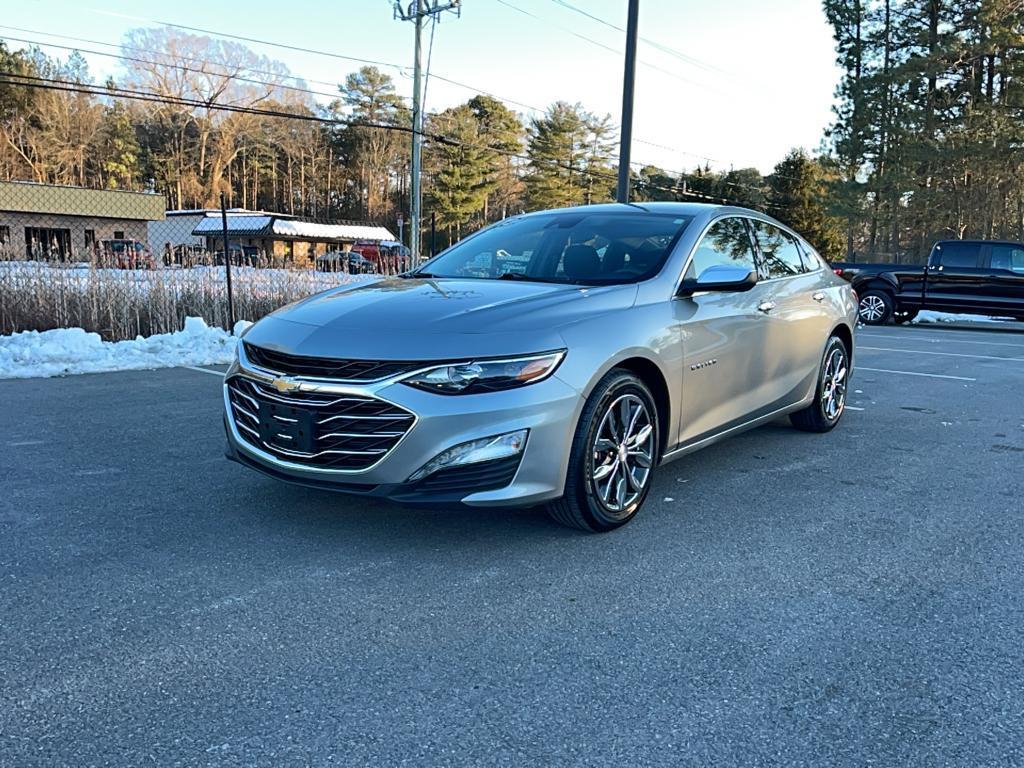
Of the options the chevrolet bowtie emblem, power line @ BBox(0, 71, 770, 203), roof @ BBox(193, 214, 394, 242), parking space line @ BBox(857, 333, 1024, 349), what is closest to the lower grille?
the chevrolet bowtie emblem

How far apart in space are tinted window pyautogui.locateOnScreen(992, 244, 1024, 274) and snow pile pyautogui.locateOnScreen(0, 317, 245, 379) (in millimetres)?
14635

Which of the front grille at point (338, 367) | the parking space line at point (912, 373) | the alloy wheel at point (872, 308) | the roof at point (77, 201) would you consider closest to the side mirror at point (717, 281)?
the front grille at point (338, 367)

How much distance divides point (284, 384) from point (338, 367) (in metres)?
0.29

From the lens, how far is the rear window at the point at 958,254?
16.3 meters

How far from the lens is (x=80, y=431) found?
5.63 m

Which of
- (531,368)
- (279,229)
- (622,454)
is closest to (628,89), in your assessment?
(622,454)

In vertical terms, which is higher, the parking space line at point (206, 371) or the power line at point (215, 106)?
the power line at point (215, 106)

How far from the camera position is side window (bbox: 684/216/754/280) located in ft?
14.6

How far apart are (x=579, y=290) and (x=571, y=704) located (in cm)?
211

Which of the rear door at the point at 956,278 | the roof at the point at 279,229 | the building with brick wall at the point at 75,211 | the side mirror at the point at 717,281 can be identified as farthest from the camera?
the roof at the point at 279,229

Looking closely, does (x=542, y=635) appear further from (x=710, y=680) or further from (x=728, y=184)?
(x=728, y=184)

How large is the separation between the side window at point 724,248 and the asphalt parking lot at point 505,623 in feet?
4.17

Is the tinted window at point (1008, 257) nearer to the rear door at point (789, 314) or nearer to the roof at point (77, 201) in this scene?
the rear door at point (789, 314)

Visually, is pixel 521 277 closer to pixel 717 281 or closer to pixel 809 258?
pixel 717 281
